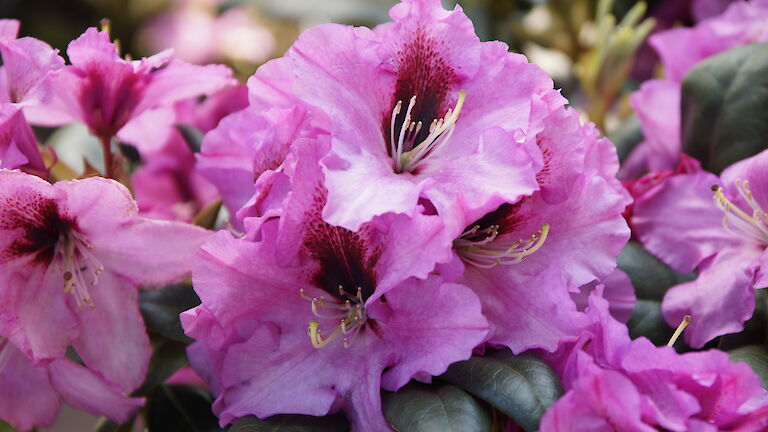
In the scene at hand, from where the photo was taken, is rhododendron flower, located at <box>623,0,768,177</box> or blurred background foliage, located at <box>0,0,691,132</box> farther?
blurred background foliage, located at <box>0,0,691,132</box>

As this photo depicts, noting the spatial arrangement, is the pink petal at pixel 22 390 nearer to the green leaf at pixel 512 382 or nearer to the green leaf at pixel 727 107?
the green leaf at pixel 512 382

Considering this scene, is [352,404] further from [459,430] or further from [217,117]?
[217,117]

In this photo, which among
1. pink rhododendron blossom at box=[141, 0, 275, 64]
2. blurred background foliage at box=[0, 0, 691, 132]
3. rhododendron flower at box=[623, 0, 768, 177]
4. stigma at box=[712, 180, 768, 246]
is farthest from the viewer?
pink rhododendron blossom at box=[141, 0, 275, 64]

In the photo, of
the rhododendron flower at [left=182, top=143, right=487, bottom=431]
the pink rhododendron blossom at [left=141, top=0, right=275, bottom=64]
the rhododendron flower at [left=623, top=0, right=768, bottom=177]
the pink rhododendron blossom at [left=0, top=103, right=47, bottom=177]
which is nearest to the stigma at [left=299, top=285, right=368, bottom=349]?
the rhododendron flower at [left=182, top=143, right=487, bottom=431]

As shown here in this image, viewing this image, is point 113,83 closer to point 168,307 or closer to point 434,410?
point 168,307

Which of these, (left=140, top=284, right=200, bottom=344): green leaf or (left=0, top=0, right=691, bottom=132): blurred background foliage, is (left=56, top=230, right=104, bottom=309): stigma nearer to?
(left=140, top=284, right=200, bottom=344): green leaf

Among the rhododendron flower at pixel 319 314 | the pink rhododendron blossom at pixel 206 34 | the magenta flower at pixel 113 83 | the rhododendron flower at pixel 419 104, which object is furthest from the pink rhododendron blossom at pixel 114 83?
the pink rhododendron blossom at pixel 206 34

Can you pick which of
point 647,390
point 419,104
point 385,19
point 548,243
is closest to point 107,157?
point 419,104

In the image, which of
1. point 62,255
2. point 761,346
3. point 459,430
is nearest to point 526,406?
point 459,430
